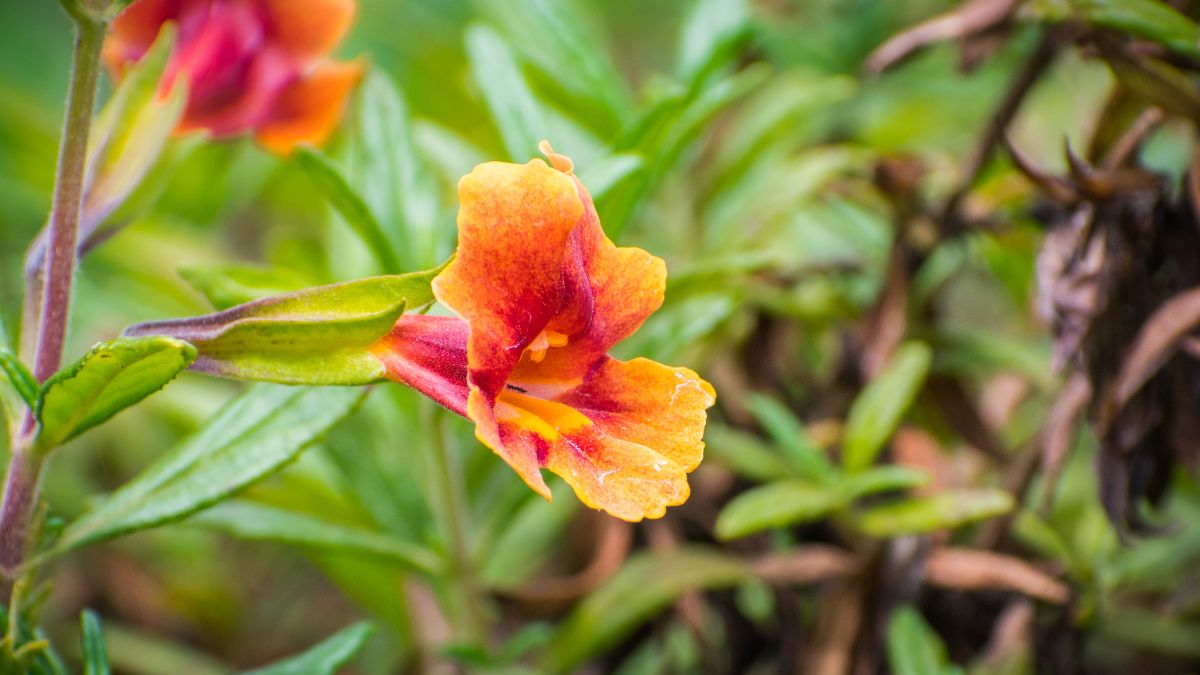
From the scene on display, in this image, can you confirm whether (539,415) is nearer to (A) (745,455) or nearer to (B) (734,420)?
(A) (745,455)

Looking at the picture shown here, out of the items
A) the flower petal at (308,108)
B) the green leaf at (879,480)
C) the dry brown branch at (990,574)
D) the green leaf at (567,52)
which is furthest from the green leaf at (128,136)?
the dry brown branch at (990,574)

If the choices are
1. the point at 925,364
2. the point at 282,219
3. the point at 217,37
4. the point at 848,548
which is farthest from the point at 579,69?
the point at 282,219

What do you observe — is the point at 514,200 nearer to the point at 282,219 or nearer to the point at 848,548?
the point at 848,548

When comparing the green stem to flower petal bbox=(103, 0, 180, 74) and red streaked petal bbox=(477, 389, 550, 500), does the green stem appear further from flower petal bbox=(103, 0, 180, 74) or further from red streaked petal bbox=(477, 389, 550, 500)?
flower petal bbox=(103, 0, 180, 74)

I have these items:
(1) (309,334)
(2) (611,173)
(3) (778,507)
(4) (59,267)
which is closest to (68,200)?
(4) (59,267)

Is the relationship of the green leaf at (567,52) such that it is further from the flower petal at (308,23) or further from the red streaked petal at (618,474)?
the red streaked petal at (618,474)

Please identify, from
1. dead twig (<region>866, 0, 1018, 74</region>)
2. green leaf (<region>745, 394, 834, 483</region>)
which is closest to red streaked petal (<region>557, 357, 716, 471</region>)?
green leaf (<region>745, 394, 834, 483</region>)
